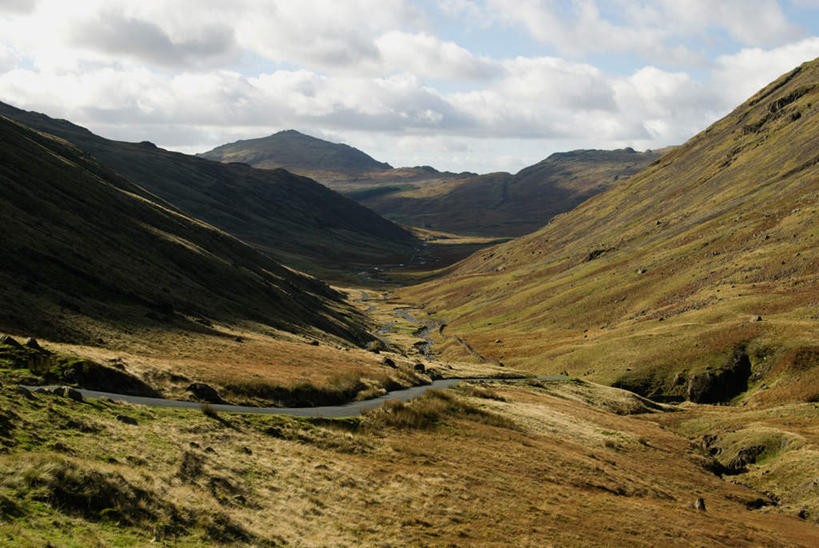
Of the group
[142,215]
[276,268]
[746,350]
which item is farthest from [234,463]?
[276,268]

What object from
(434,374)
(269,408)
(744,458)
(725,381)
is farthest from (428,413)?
(725,381)

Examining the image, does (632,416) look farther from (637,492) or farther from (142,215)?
(142,215)

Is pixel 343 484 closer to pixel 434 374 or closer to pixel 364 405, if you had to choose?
pixel 364 405

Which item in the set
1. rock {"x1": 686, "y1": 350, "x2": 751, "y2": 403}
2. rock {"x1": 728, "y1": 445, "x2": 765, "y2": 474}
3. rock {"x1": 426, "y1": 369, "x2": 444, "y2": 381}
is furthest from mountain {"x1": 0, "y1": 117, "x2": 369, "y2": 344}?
rock {"x1": 686, "y1": 350, "x2": 751, "y2": 403}

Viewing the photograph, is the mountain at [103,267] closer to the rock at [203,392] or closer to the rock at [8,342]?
the rock at [8,342]

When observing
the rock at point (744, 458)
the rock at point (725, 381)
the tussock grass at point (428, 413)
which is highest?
the rock at point (725, 381)

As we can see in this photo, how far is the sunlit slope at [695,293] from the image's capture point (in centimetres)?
7938

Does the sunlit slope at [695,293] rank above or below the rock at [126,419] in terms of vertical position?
above

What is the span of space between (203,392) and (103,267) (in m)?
42.6

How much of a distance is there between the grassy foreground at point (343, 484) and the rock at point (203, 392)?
615 cm

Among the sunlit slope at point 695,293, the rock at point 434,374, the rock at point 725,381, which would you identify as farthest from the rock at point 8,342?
the rock at point 725,381

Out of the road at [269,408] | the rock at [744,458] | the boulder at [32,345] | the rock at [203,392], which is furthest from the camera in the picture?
the rock at [744,458]

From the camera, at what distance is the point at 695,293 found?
365ft

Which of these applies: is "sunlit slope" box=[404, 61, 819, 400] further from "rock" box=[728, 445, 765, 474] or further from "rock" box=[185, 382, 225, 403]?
"rock" box=[185, 382, 225, 403]
